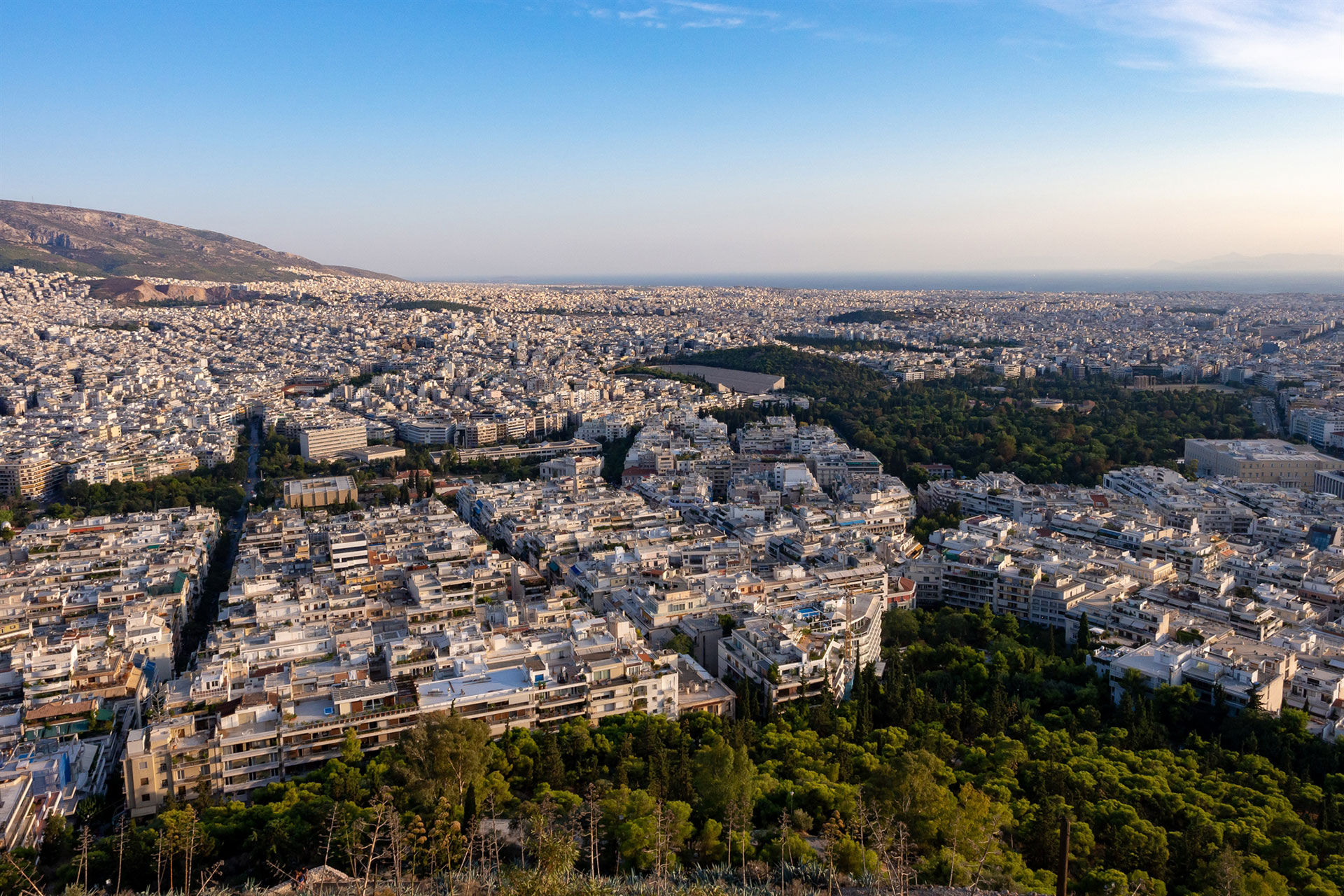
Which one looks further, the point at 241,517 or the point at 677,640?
the point at 241,517

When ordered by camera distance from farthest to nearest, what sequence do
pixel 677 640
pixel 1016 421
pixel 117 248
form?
pixel 117 248 → pixel 1016 421 → pixel 677 640

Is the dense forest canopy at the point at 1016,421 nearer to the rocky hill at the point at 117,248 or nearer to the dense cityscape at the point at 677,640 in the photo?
the dense cityscape at the point at 677,640

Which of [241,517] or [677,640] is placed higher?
[677,640]

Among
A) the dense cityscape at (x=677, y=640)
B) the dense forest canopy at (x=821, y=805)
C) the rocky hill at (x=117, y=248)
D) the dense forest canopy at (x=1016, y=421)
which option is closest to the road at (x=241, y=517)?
the dense cityscape at (x=677, y=640)

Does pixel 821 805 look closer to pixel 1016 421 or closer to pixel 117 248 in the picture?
pixel 1016 421

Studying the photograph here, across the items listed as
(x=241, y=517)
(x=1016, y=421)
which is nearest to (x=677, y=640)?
(x=241, y=517)

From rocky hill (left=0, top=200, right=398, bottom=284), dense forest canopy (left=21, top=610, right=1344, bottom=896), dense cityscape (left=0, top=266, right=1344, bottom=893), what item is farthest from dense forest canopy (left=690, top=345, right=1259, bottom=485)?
rocky hill (left=0, top=200, right=398, bottom=284)

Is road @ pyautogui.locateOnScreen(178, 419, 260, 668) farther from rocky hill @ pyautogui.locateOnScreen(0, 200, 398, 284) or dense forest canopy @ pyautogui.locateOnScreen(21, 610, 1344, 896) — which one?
Result: rocky hill @ pyautogui.locateOnScreen(0, 200, 398, 284)

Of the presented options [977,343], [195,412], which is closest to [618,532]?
[195,412]
